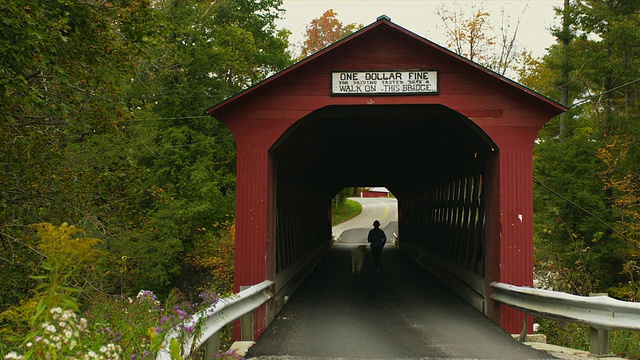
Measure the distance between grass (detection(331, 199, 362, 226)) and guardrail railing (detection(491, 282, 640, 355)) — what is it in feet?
137

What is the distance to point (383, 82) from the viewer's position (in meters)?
7.78

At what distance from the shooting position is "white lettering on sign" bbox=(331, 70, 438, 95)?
773cm

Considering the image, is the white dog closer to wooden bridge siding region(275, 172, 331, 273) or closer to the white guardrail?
wooden bridge siding region(275, 172, 331, 273)

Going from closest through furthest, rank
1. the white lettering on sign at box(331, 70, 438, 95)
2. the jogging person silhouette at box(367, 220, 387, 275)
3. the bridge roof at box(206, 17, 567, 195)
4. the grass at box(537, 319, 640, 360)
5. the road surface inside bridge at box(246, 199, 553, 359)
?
the road surface inside bridge at box(246, 199, 553, 359), the grass at box(537, 319, 640, 360), the bridge roof at box(206, 17, 567, 195), the white lettering on sign at box(331, 70, 438, 95), the jogging person silhouette at box(367, 220, 387, 275)

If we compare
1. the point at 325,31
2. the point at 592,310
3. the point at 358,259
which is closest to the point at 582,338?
the point at 592,310

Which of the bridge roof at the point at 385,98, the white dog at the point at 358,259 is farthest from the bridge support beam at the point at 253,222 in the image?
A: the white dog at the point at 358,259

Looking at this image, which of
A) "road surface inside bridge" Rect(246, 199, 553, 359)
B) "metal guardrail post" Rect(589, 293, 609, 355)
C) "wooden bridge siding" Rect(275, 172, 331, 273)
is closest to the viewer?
"metal guardrail post" Rect(589, 293, 609, 355)

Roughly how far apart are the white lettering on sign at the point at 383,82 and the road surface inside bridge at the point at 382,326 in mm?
3173

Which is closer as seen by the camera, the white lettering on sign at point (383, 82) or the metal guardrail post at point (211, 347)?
the metal guardrail post at point (211, 347)

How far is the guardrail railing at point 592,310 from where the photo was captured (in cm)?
487

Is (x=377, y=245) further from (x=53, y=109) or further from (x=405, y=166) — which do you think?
(x=53, y=109)

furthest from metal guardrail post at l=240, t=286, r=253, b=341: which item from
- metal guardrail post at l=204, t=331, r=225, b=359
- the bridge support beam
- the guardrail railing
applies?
the guardrail railing

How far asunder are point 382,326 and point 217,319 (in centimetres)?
317

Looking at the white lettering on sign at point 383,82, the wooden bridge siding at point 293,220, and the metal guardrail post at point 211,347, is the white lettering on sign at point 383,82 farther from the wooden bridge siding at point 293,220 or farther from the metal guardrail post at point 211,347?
the metal guardrail post at point 211,347
